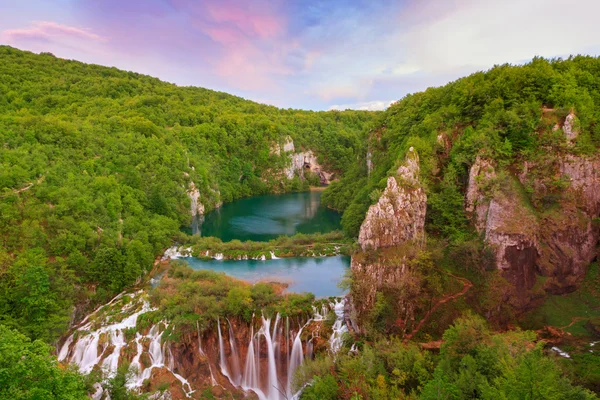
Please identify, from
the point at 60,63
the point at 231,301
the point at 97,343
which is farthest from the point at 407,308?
the point at 60,63

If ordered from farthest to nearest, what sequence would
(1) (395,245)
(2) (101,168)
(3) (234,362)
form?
1. (2) (101,168)
2. (1) (395,245)
3. (3) (234,362)

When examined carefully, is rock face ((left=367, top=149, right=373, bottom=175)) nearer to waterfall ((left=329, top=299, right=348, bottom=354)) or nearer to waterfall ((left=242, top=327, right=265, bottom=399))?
waterfall ((left=329, top=299, right=348, bottom=354))

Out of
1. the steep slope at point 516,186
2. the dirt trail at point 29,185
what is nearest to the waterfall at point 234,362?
the steep slope at point 516,186

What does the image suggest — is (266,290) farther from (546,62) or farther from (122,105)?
(122,105)

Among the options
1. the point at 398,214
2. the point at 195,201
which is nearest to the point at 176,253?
the point at 195,201

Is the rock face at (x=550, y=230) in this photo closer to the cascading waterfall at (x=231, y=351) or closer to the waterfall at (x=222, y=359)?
the cascading waterfall at (x=231, y=351)

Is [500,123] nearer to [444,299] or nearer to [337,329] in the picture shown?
[444,299]

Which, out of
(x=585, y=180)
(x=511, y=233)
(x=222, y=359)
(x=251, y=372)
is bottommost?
(x=251, y=372)
